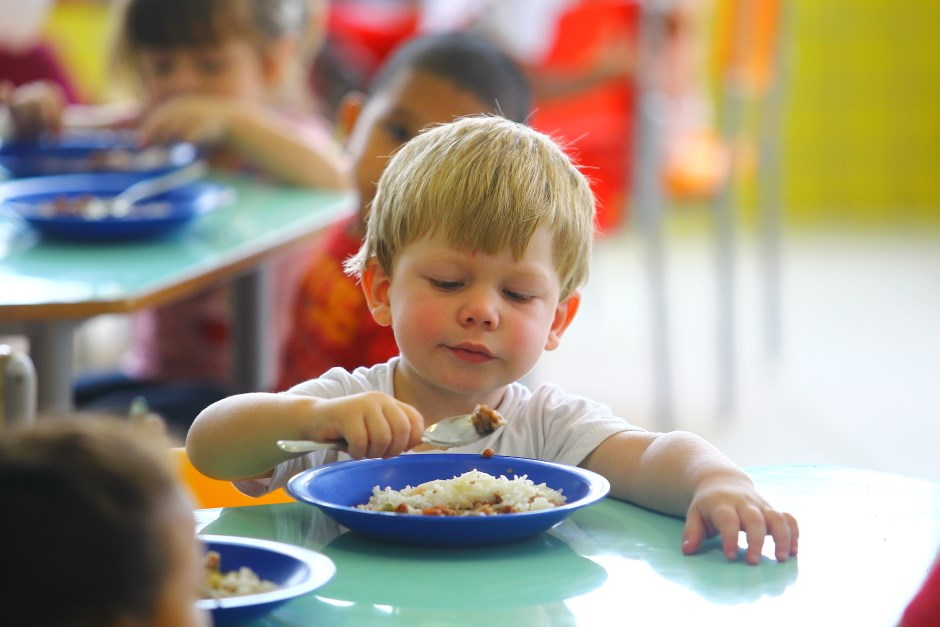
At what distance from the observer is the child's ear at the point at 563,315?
3.76 ft

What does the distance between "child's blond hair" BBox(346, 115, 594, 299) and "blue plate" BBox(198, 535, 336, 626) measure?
363mm

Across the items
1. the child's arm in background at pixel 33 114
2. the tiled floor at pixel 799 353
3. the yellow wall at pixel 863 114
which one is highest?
the yellow wall at pixel 863 114

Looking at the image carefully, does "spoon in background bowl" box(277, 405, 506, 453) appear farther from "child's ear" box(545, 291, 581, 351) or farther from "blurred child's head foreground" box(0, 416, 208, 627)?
"blurred child's head foreground" box(0, 416, 208, 627)

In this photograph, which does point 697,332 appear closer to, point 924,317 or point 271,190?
point 924,317

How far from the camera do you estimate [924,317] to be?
→ 4867mm

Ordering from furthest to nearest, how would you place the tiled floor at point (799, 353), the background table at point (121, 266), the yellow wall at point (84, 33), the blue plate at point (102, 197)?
1. the yellow wall at point (84, 33)
2. the tiled floor at point (799, 353)
3. the blue plate at point (102, 197)
4. the background table at point (121, 266)

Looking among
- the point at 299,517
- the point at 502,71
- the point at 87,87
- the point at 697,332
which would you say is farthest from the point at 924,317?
the point at 299,517

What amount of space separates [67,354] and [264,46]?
1298mm

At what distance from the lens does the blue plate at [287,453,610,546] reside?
0.81 metres

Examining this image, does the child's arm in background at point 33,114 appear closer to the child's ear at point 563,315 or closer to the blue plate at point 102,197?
the blue plate at point 102,197

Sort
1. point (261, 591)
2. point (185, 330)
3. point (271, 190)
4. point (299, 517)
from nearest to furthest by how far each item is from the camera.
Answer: point (261, 591), point (299, 517), point (271, 190), point (185, 330)

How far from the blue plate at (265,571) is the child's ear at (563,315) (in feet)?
1.46

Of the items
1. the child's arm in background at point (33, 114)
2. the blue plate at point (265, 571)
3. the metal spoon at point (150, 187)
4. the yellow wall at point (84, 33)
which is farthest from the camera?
the yellow wall at point (84, 33)

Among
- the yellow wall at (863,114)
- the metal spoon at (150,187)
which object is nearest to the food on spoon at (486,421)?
the metal spoon at (150,187)
